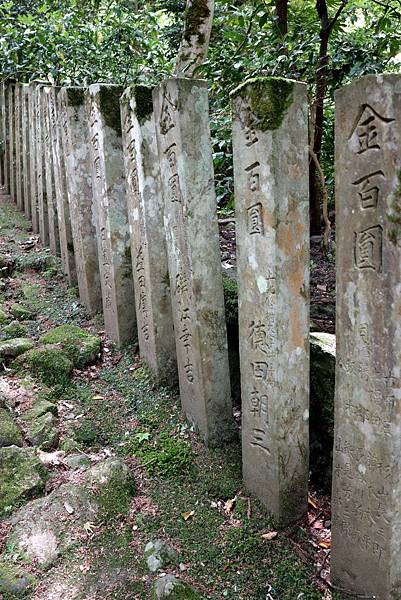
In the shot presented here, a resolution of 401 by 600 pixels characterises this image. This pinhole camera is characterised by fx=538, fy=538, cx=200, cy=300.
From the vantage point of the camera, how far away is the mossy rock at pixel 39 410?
139 inches

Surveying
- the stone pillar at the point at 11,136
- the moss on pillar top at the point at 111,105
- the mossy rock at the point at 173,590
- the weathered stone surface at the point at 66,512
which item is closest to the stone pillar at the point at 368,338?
the mossy rock at the point at 173,590

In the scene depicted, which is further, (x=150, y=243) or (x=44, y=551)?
(x=150, y=243)

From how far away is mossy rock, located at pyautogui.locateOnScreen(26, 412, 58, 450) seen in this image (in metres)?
3.34

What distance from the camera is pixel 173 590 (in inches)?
94.7

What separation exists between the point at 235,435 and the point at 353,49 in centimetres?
296

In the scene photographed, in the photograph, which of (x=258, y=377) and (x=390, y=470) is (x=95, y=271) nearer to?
(x=258, y=377)

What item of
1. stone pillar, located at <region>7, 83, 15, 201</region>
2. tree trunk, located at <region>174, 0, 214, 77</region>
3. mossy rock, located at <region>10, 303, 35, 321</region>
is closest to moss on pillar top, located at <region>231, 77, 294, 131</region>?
tree trunk, located at <region>174, 0, 214, 77</region>

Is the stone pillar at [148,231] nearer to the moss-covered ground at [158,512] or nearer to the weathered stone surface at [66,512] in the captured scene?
the moss-covered ground at [158,512]

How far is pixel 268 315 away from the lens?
2.62 meters

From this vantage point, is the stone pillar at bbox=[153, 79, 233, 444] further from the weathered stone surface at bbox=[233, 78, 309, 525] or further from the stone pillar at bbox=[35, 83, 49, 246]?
the stone pillar at bbox=[35, 83, 49, 246]

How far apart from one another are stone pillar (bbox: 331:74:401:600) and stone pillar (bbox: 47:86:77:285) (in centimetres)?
366

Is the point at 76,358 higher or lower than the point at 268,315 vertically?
lower

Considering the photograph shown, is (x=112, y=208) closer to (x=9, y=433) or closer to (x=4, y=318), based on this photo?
(x=4, y=318)

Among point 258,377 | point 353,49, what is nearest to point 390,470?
point 258,377
